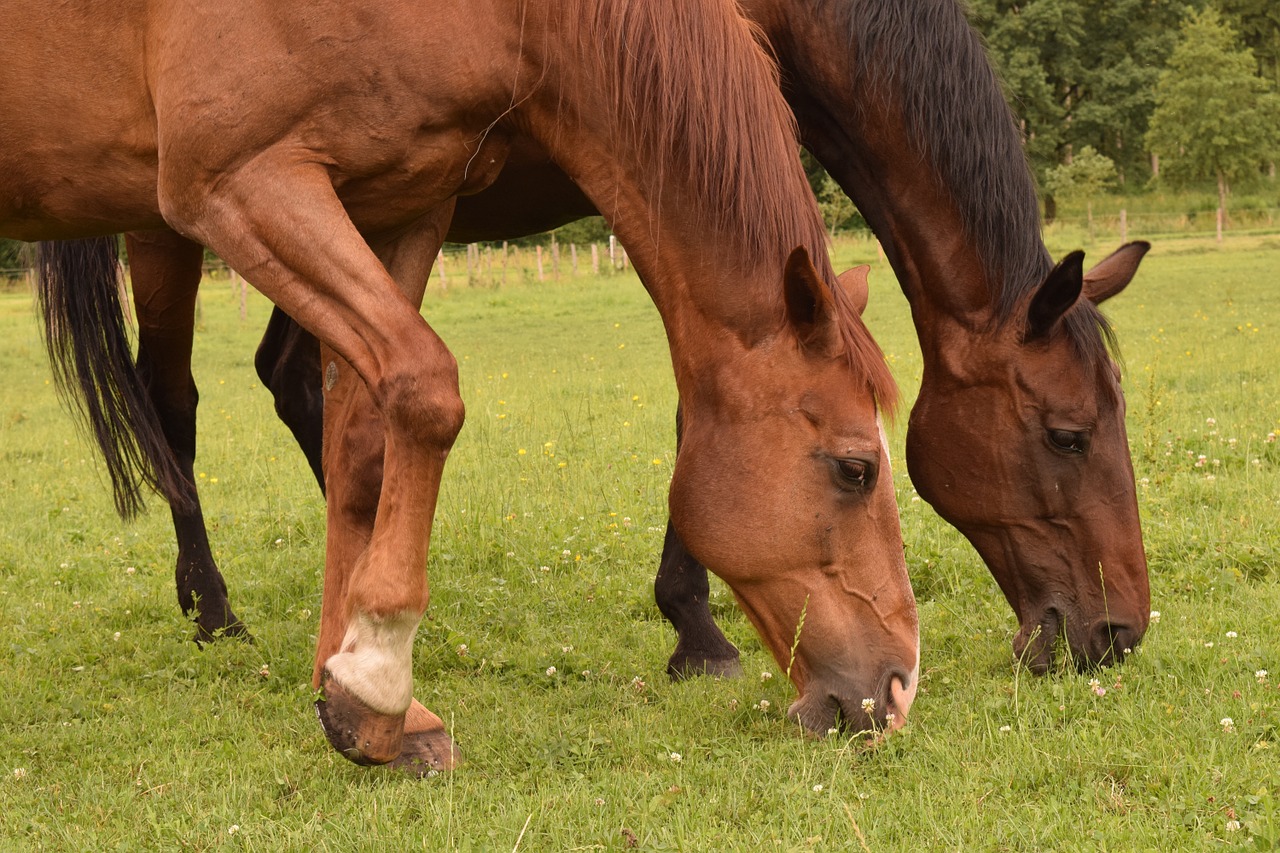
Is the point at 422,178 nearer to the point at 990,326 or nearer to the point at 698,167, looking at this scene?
the point at 698,167

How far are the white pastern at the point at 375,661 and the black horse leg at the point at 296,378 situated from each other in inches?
101

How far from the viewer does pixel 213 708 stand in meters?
3.98

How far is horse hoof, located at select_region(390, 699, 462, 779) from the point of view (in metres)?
3.21

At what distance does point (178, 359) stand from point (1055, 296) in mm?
3707

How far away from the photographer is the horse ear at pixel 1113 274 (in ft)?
13.5

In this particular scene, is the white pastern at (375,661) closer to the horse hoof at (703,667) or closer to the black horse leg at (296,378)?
the horse hoof at (703,667)

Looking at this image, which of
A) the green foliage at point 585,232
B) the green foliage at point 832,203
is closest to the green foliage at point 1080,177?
the green foliage at point 832,203

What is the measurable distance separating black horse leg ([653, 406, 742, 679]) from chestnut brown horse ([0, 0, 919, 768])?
40.9 inches

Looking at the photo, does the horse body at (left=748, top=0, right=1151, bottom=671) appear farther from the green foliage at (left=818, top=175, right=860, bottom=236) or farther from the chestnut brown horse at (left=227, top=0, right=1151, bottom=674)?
the green foliage at (left=818, top=175, right=860, bottom=236)

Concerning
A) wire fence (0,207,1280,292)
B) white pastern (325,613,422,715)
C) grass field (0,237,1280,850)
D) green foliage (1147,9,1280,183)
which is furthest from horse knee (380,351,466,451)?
green foliage (1147,9,1280,183)

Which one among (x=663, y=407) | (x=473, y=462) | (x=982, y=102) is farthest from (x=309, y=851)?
(x=663, y=407)

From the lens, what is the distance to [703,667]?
4.25 m

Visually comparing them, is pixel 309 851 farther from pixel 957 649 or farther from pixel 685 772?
pixel 957 649

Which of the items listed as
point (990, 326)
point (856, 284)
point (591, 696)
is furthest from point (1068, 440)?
point (591, 696)
